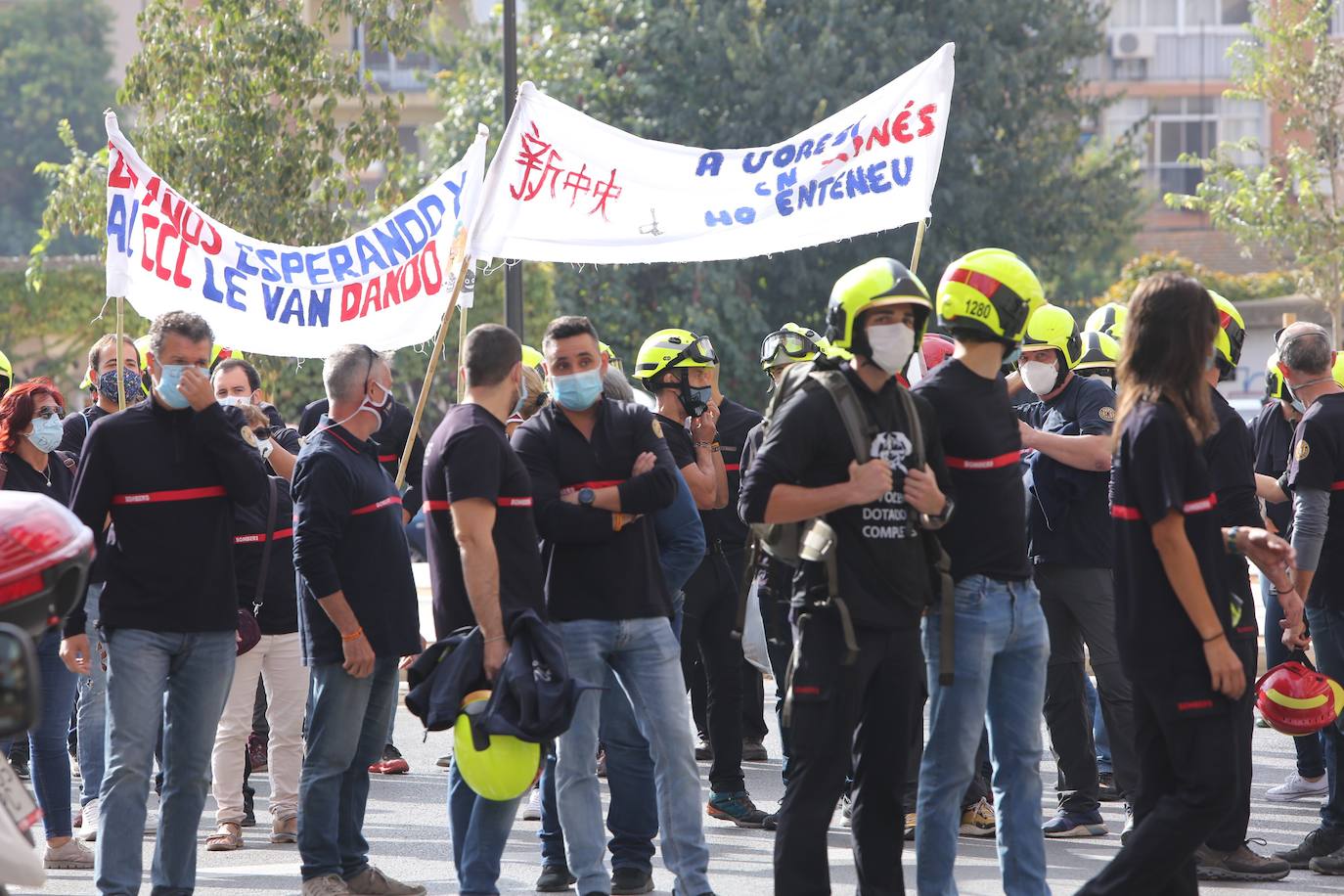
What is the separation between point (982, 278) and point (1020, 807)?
1.69 m

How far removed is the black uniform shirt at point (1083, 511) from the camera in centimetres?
776

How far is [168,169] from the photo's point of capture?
16.7m

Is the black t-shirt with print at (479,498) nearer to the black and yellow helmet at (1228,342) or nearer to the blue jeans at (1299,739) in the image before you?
the black and yellow helmet at (1228,342)

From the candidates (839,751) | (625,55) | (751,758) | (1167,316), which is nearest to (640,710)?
(839,751)

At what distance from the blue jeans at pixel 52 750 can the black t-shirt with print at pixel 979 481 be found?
3.80 meters

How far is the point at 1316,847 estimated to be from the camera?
7.04m

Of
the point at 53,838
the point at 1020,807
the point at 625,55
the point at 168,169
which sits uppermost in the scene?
the point at 625,55

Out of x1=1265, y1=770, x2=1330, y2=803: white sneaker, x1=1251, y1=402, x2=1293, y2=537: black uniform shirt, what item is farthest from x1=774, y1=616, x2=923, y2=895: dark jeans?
x1=1251, y1=402, x2=1293, y2=537: black uniform shirt

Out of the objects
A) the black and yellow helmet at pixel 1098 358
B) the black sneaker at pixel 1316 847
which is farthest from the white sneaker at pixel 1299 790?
the black and yellow helmet at pixel 1098 358

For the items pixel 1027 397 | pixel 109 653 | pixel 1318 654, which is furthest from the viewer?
pixel 1027 397

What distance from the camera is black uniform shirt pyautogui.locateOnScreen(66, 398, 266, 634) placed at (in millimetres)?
6074

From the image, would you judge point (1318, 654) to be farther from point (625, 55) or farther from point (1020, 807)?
point (625, 55)

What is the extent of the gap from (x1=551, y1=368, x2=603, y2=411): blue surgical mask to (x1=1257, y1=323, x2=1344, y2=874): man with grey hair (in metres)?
2.90

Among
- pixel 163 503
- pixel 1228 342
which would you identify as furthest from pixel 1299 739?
pixel 163 503
